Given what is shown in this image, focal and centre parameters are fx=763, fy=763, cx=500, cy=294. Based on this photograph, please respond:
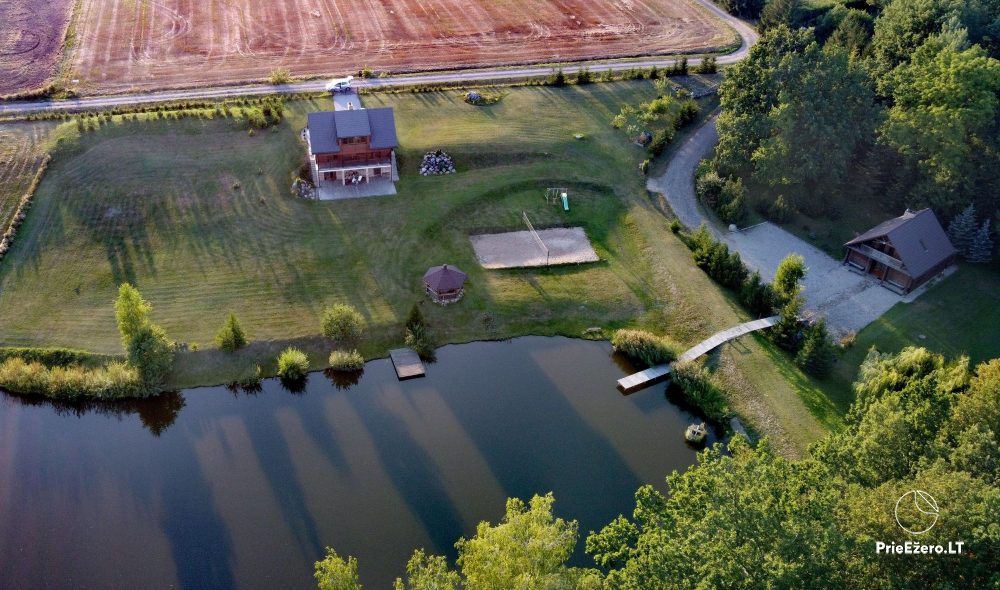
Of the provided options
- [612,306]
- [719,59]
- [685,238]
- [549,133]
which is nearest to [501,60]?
[549,133]

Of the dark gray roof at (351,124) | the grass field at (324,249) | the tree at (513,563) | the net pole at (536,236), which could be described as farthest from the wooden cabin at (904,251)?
the dark gray roof at (351,124)

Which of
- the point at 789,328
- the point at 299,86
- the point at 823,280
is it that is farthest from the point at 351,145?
the point at 823,280

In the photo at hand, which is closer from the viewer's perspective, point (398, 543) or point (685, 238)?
point (398, 543)

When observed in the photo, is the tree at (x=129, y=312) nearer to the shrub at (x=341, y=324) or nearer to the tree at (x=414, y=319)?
the shrub at (x=341, y=324)

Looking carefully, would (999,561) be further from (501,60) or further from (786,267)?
(501,60)

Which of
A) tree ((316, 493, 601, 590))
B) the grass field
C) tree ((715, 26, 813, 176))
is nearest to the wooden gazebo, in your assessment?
the grass field

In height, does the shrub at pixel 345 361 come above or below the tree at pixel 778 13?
below
